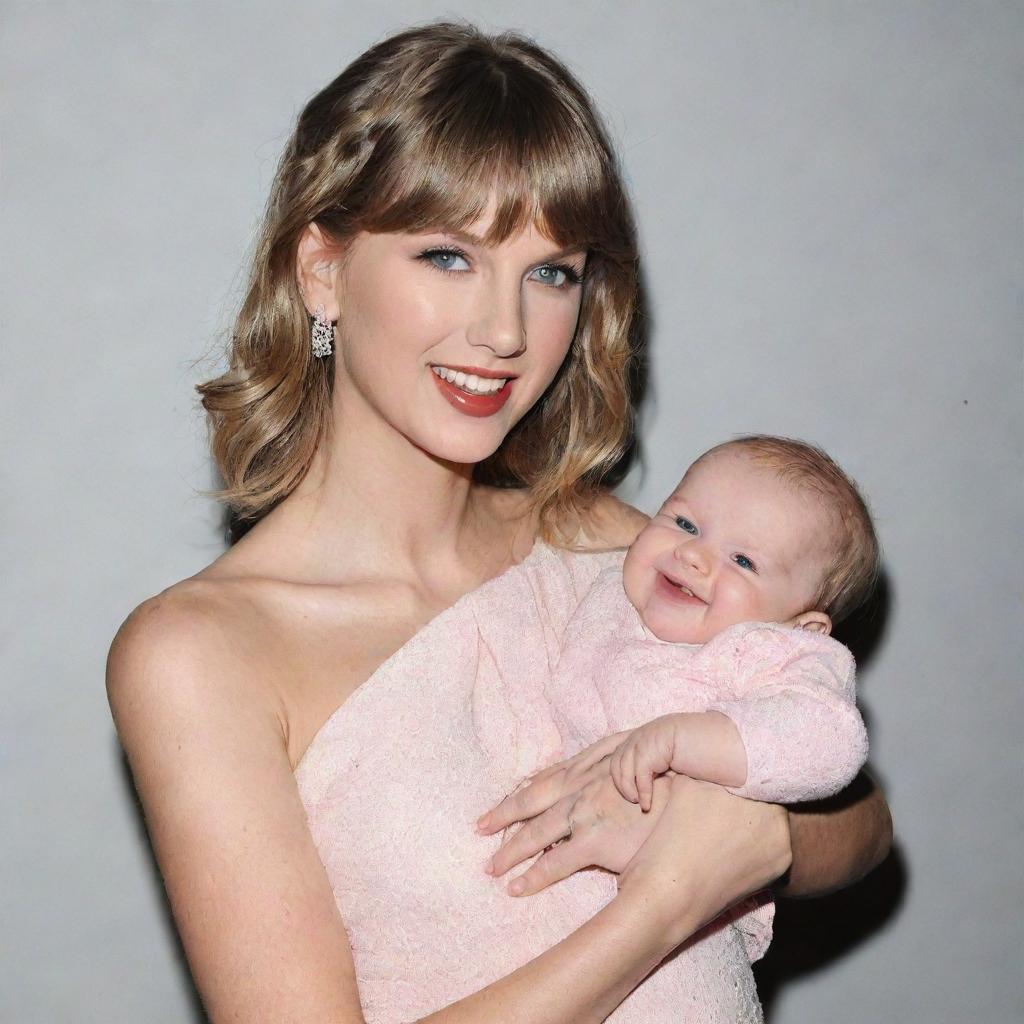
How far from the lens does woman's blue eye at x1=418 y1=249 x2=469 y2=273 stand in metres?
1.93

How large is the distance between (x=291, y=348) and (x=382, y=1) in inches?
25.6

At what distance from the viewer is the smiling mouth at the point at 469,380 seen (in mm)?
1994

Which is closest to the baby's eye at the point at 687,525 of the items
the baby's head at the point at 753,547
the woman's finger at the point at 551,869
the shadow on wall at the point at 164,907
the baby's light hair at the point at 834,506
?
the baby's head at the point at 753,547

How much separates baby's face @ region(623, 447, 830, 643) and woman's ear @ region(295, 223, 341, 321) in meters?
0.61

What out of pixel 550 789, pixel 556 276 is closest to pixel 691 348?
pixel 556 276

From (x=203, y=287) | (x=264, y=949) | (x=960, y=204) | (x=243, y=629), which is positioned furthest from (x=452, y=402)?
(x=960, y=204)

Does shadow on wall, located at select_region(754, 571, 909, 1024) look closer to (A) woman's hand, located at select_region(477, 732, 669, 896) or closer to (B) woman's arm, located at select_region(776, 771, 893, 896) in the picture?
(B) woman's arm, located at select_region(776, 771, 893, 896)

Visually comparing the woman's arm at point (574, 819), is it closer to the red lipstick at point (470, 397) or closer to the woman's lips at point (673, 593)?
the woman's lips at point (673, 593)

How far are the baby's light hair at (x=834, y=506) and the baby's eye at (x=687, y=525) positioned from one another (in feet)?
0.33

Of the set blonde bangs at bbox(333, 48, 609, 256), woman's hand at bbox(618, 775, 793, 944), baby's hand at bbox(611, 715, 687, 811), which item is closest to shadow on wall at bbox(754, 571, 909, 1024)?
woman's hand at bbox(618, 775, 793, 944)

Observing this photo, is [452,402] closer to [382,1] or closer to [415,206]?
[415,206]

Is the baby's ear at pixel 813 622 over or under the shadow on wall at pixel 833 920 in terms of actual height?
over

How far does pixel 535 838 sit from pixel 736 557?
0.48m

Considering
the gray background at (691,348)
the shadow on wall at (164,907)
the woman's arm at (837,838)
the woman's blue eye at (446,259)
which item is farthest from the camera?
the shadow on wall at (164,907)
